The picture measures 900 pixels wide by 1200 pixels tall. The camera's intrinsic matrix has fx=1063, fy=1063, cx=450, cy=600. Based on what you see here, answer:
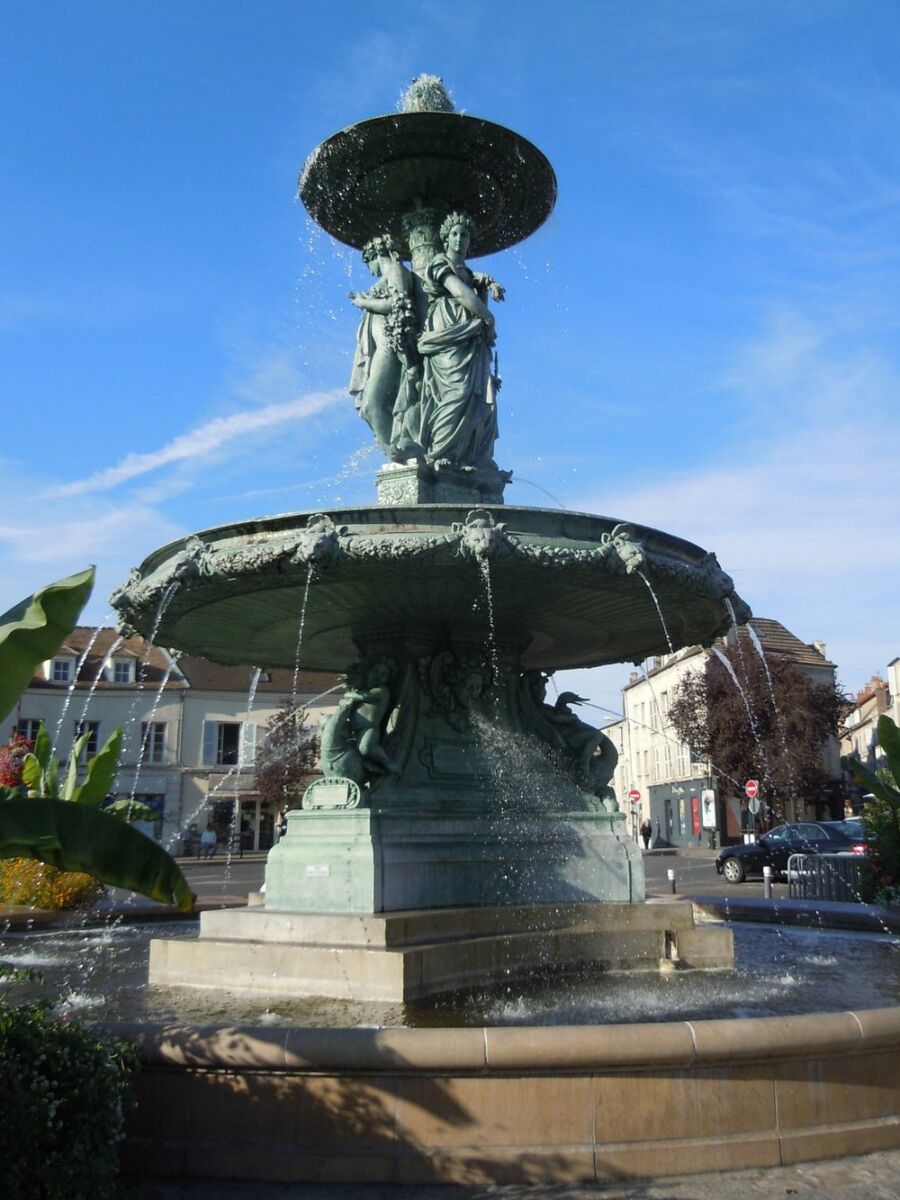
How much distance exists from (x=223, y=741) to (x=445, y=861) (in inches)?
1755

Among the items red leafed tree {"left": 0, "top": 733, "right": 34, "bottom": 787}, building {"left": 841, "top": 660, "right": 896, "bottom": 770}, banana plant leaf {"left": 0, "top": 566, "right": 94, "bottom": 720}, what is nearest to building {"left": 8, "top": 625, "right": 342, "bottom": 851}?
red leafed tree {"left": 0, "top": 733, "right": 34, "bottom": 787}

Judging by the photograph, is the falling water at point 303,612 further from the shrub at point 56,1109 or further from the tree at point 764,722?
the tree at point 764,722

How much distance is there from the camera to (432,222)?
10.9 m

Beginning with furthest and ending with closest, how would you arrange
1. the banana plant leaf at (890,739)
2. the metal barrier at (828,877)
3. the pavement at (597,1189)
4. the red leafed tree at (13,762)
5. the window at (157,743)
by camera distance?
1. the window at (157,743)
2. the red leafed tree at (13,762)
3. the metal barrier at (828,877)
4. the banana plant leaf at (890,739)
5. the pavement at (597,1189)

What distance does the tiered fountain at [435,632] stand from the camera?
7.30 meters

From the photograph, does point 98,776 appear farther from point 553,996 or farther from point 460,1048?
point 460,1048

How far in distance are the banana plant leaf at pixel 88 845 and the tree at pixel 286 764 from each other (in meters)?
40.7

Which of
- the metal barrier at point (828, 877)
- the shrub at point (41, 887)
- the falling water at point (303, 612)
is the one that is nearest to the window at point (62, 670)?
the shrub at point (41, 887)

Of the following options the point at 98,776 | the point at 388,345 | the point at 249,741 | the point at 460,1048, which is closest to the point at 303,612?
the point at 388,345

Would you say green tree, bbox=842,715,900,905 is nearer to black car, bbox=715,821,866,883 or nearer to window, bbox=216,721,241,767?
black car, bbox=715,821,866,883

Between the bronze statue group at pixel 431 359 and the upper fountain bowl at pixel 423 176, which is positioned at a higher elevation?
the upper fountain bowl at pixel 423 176

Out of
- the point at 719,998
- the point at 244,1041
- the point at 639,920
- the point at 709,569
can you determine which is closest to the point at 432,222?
the point at 709,569

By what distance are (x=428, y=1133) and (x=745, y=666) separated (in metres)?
42.1

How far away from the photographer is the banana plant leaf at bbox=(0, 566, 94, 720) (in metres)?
3.79
